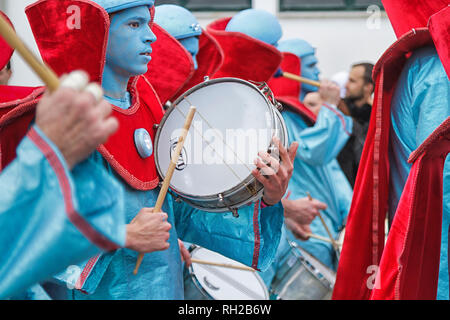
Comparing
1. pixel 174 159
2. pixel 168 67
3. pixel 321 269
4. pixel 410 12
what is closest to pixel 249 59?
pixel 168 67

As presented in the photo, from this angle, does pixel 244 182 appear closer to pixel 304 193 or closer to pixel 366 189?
pixel 366 189

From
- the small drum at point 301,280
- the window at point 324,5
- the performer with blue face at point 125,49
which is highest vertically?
the window at point 324,5

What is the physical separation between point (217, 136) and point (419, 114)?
89cm

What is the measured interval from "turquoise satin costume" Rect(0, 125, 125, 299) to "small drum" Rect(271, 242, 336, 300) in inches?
97.9

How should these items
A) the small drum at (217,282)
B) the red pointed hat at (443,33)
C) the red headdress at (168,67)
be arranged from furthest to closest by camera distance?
the small drum at (217,282)
the red headdress at (168,67)
the red pointed hat at (443,33)

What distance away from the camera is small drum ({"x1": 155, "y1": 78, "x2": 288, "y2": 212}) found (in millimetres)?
2117

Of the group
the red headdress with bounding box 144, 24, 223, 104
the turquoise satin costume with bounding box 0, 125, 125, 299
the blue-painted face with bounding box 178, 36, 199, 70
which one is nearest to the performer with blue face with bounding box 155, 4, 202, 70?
the blue-painted face with bounding box 178, 36, 199, 70

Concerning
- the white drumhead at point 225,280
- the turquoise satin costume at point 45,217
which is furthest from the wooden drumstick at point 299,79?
the turquoise satin costume at point 45,217

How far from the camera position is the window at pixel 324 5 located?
8.38m

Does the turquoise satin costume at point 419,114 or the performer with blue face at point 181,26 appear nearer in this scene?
the turquoise satin costume at point 419,114

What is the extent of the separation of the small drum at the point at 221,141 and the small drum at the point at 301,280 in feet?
5.10

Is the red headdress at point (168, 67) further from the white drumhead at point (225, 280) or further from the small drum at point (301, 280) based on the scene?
the small drum at point (301, 280)

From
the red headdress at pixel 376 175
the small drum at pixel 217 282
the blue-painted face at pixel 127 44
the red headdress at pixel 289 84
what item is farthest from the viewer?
the red headdress at pixel 289 84
